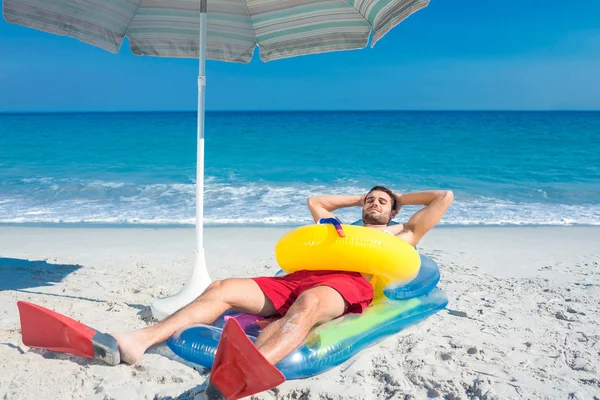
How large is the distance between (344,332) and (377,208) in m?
1.24

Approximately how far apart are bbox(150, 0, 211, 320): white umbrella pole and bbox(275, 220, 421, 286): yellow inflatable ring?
60 centimetres

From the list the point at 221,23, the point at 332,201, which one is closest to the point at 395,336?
the point at 332,201

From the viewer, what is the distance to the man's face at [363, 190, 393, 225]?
4.03 metres

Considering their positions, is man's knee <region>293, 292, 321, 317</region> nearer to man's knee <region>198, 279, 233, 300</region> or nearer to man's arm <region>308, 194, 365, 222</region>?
man's knee <region>198, 279, 233, 300</region>

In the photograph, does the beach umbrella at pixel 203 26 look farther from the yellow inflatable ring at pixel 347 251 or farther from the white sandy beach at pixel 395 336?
the white sandy beach at pixel 395 336

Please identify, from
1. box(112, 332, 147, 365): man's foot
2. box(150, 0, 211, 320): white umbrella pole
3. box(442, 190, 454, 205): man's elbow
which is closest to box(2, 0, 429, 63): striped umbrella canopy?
box(150, 0, 211, 320): white umbrella pole

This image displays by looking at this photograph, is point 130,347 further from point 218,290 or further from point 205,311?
point 218,290

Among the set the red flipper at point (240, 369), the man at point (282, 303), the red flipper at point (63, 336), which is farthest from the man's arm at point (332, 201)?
the red flipper at point (240, 369)

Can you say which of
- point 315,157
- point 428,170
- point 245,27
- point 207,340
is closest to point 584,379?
point 207,340

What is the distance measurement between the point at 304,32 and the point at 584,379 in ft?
9.23

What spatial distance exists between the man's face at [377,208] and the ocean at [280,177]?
3.44 metres

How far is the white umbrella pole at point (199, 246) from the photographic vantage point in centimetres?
362

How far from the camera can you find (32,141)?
76.6 feet

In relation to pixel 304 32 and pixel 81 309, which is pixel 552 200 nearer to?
pixel 304 32
